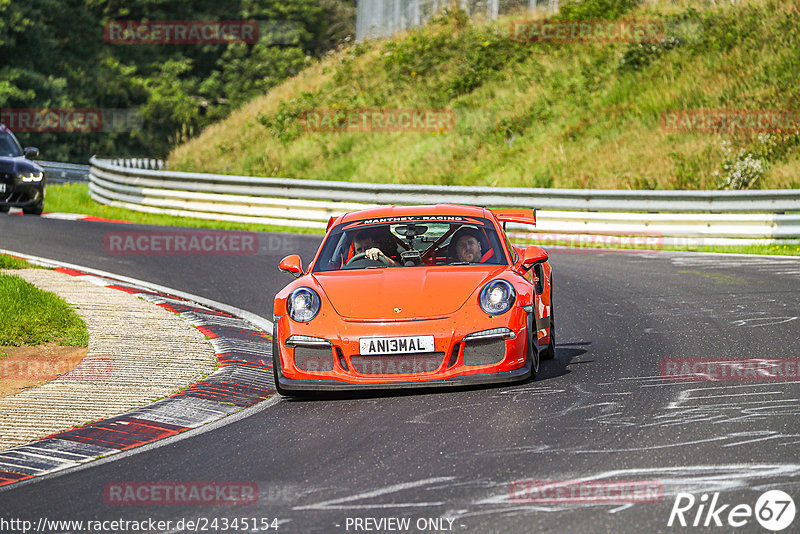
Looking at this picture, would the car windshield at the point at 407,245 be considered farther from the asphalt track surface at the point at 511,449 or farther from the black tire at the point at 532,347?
the asphalt track surface at the point at 511,449

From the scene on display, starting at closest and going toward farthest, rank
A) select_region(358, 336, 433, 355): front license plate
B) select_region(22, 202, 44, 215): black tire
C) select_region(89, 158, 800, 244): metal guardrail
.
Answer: select_region(358, 336, 433, 355): front license plate
select_region(89, 158, 800, 244): metal guardrail
select_region(22, 202, 44, 215): black tire

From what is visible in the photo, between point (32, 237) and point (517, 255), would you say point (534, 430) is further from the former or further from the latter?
point (32, 237)

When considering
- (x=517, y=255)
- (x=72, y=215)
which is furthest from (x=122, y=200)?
(x=517, y=255)

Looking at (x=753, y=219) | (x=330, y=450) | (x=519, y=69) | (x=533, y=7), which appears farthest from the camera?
(x=533, y=7)

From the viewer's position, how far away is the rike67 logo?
15.6ft

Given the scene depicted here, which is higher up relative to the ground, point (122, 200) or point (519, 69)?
Result: point (519, 69)

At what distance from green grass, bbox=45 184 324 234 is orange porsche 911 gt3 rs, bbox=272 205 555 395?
13486mm

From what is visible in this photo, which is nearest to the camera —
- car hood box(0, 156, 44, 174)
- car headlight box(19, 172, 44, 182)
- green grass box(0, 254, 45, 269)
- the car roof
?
the car roof

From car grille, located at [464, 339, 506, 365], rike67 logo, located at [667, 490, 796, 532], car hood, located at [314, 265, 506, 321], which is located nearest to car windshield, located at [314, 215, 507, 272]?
car hood, located at [314, 265, 506, 321]

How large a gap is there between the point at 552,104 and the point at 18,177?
13196 mm

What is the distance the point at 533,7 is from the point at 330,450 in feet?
95.3

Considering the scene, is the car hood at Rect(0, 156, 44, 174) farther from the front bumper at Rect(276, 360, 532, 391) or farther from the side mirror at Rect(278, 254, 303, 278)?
the front bumper at Rect(276, 360, 532, 391)

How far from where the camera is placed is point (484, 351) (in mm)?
7688

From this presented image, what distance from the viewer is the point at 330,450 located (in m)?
6.36
